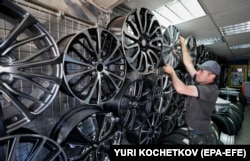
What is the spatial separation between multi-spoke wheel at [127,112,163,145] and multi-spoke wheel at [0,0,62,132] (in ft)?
4.23

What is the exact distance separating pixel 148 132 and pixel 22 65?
6.23ft

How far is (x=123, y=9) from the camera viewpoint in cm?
228

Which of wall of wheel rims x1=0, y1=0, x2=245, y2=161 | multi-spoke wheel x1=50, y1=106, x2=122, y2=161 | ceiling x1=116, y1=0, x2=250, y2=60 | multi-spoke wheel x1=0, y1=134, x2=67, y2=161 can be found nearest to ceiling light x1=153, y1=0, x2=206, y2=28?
ceiling x1=116, y1=0, x2=250, y2=60

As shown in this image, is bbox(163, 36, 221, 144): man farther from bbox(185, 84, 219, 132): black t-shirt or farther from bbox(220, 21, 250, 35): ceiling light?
bbox(220, 21, 250, 35): ceiling light

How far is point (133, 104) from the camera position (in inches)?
82.7

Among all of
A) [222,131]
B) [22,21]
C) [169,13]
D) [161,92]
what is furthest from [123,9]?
[222,131]

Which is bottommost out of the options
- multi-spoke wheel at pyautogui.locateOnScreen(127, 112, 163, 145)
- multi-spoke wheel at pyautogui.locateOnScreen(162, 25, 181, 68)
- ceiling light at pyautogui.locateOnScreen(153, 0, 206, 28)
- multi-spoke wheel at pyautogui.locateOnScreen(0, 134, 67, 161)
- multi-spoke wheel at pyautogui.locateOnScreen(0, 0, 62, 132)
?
multi-spoke wheel at pyautogui.locateOnScreen(127, 112, 163, 145)

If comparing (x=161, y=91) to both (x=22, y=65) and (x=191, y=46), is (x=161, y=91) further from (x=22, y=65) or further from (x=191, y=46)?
(x=22, y=65)

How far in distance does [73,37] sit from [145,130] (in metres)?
1.66

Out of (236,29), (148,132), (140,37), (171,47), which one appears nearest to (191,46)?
(171,47)

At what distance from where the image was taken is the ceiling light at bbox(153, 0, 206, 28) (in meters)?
2.40

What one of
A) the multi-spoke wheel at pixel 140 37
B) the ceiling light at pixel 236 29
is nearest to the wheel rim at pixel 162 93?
the multi-spoke wheel at pixel 140 37

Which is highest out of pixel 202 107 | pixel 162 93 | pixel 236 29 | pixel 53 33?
pixel 236 29

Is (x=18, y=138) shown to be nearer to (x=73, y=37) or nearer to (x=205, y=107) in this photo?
(x=73, y=37)
